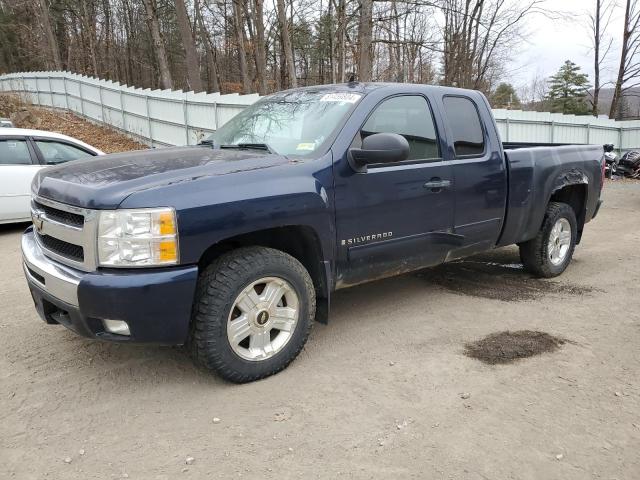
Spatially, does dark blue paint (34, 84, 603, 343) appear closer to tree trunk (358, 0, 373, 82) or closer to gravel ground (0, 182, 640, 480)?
gravel ground (0, 182, 640, 480)

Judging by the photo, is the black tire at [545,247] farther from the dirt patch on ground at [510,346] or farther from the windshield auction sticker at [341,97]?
the windshield auction sticker at [341,97]

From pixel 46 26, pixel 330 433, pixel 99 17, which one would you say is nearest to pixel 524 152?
pixel 330 433

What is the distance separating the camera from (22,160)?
26.2ft

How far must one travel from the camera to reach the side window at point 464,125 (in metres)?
4.38

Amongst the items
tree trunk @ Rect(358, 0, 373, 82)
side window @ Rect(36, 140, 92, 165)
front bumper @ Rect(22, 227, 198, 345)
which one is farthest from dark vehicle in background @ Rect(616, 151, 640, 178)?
front bumper @ Rect(22, 227, 198, 345)

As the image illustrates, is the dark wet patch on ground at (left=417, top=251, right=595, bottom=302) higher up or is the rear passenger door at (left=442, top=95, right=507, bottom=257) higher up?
the rear passenger door at (left=442, top=95, right=507, bottom=257)

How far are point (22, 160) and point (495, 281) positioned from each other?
22.9ft

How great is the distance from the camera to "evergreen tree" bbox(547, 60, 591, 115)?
153 ft

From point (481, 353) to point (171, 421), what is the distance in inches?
83.9

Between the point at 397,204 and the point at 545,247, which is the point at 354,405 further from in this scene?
the point at 545,247

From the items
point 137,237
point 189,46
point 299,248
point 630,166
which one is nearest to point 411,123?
point 299,248

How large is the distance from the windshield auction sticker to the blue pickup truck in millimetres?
15

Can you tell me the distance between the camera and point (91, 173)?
3178mm

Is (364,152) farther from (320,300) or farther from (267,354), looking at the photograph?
(267,354)
